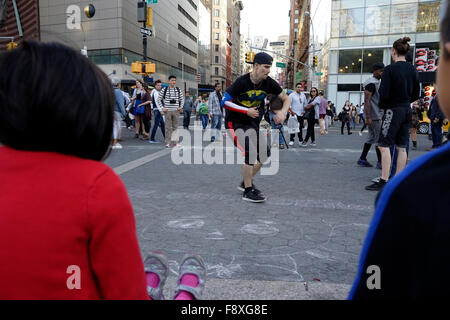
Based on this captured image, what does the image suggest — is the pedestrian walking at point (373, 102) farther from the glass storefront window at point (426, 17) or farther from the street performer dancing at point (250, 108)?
the glass storefront window at point (426, 17)

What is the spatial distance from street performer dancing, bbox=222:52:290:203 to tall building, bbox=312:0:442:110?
91.1 feet

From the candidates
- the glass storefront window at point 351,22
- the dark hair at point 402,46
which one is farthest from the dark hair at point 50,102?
the glass storefront window at point 351,22

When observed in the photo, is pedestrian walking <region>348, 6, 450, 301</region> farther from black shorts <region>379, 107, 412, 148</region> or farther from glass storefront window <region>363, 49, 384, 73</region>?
glass storefront window <region>363, 49, 384, 73</region>

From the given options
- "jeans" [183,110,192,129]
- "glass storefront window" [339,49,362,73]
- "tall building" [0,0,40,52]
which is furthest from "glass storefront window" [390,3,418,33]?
"tall building" [0,0,40,52]

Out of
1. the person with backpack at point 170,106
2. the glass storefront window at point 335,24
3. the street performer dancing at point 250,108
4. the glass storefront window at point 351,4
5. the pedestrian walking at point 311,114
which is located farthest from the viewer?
the glass storefront window at point 335,24

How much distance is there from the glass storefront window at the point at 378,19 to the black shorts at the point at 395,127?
28036mm

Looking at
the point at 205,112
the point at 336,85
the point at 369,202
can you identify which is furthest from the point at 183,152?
the point at 336,85

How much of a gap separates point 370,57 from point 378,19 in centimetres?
301

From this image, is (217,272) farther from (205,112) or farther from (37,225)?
(205,112)

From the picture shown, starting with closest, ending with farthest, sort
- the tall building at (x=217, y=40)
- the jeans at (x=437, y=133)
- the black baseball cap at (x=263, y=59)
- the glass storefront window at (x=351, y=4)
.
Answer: the black baseball cap at (x=263, y=59), the jeans at (x=437, y=133), the glass storefront window at (x=351, y=4), the tall building at (x=217, y=40)

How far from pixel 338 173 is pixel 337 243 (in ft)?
12.1

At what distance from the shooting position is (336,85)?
1254 inches

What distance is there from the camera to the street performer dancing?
185 inches

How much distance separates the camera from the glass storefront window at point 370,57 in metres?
29.7
